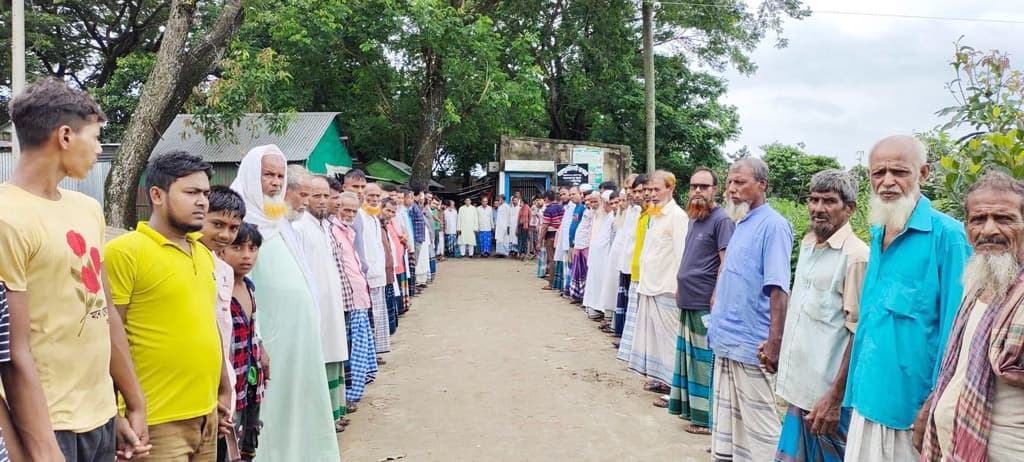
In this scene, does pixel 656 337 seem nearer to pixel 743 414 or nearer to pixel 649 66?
pixel 743 414

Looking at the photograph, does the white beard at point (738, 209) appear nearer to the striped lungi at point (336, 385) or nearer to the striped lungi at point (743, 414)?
the striped lungi at point (743, 414)

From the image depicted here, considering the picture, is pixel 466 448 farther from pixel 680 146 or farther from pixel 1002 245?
pixel 680 146

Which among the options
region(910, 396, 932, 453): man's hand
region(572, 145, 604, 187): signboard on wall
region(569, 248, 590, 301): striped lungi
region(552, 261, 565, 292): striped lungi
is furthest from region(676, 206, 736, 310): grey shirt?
region(572, 145, 604, 187): signboard on wall

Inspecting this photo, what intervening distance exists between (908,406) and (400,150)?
83.1 ft

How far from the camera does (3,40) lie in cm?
1994

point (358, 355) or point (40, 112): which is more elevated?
point (40, 112)

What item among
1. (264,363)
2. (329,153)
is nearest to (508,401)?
(264,363)

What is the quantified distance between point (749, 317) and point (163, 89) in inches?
393

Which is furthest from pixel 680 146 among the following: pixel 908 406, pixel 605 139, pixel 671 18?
pixel 908 406

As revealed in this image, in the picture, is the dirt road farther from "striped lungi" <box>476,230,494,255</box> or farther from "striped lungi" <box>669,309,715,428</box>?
"striped lungi" <box>476,230,494,255</box>

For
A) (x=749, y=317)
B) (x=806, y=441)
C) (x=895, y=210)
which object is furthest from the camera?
(x=749, y=317)

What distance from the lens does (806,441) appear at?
3.52 meters

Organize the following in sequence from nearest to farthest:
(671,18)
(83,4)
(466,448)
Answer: (466,448) < (671,18) < (83,4)

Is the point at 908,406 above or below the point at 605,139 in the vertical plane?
below
